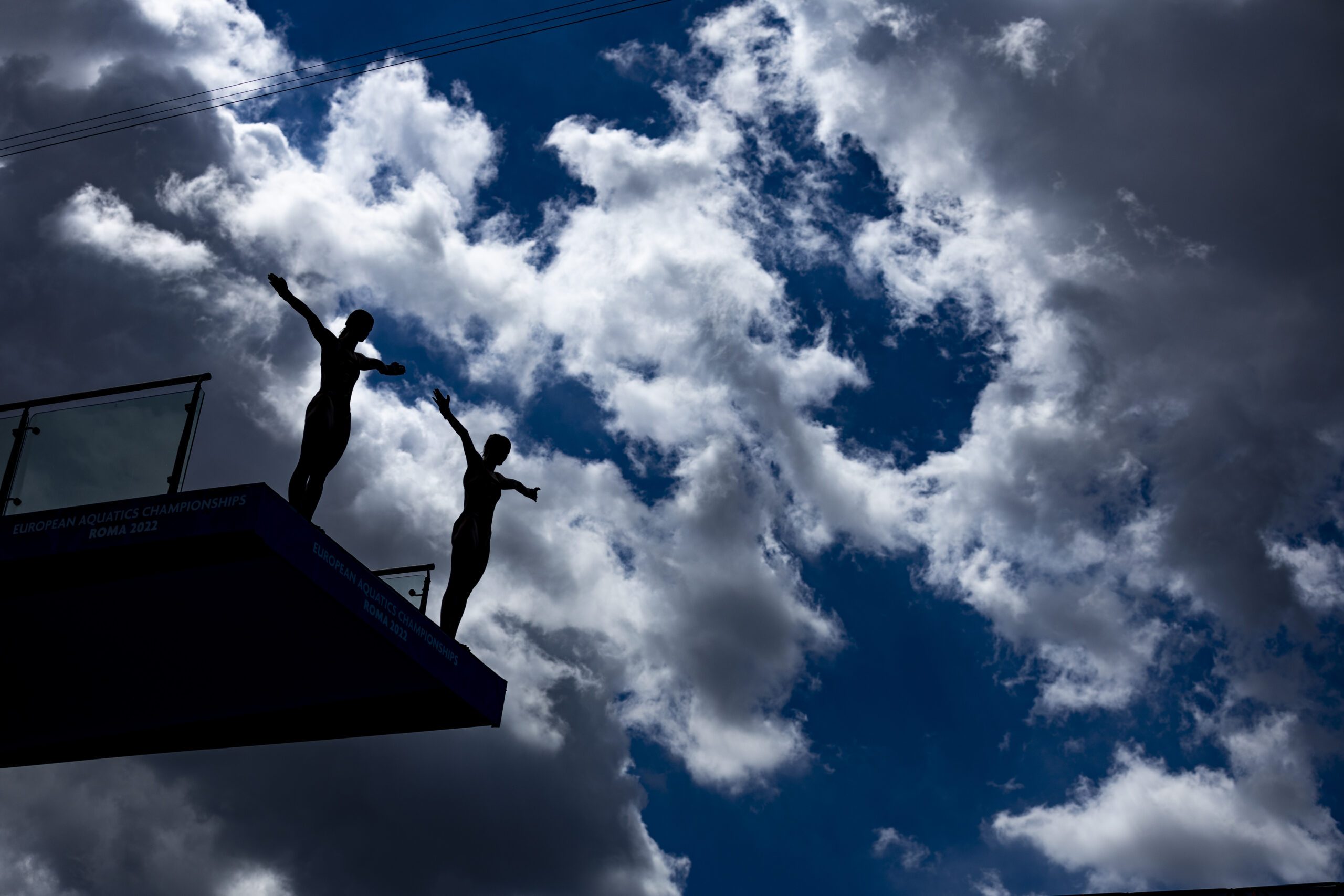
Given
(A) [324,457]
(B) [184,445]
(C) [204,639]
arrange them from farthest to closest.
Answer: (C) [204,639]
(A) [324,457]
(B) [184,445]

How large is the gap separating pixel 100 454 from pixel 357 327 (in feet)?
11.5

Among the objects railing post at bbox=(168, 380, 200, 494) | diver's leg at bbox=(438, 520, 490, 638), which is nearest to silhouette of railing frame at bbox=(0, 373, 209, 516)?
railing post at bbox=(168, 380, 200, 494)

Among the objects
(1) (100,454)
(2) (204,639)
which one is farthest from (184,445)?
(2) (204,639)

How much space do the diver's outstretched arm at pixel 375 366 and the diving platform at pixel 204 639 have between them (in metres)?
2.53

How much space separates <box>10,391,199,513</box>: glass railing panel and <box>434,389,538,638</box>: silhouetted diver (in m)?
4.15

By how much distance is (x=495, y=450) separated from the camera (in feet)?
65.7

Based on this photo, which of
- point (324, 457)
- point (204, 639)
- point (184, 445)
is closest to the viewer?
point (184, 445)

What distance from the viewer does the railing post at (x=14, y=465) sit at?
53.6 ft

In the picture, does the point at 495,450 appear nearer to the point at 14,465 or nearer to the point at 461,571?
the point at 461,571

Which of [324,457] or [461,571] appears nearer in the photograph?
[324,457]

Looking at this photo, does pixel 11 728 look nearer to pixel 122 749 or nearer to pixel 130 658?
pixel 122 749

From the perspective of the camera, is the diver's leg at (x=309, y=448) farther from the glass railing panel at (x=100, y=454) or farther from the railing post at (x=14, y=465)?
the railing post at (x=14, y=465)

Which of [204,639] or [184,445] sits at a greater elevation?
[184,445]

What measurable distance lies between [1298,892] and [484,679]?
44.8 ft
